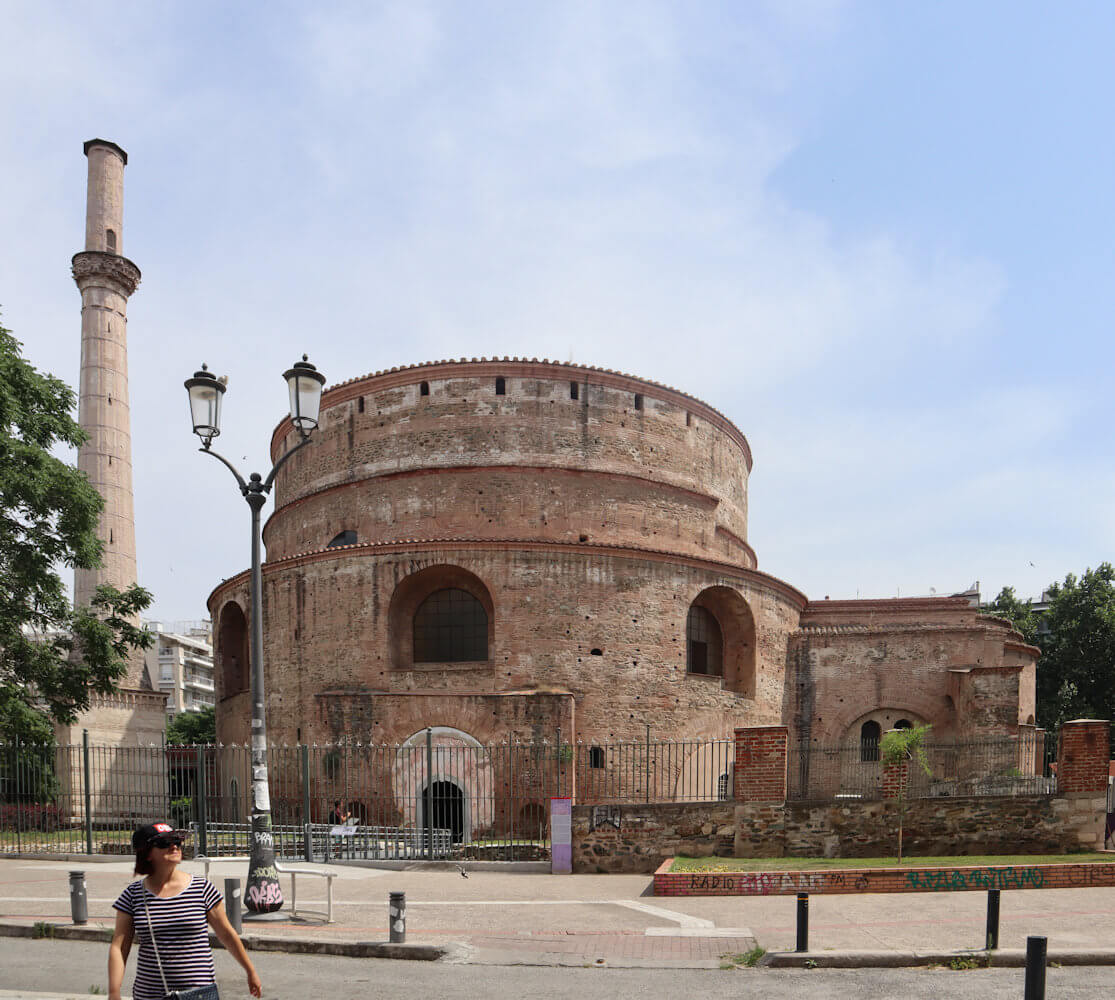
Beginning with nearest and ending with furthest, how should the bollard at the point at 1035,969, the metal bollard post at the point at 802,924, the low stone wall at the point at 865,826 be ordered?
the bollard at the point at 1035,969 → the metal bollard post at the point at 802,924 → the low stone wall at the point at 865,826

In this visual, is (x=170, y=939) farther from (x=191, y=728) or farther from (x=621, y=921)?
(x=191, y=728)

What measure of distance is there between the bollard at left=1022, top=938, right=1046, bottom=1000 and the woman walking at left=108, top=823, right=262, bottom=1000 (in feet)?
12.4

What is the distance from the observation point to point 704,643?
24.1 meters

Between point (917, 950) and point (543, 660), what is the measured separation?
13.6m

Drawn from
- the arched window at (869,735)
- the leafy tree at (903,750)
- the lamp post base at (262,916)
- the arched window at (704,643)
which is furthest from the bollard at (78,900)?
the arched window at (869,735)

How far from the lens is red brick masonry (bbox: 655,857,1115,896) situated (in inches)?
445

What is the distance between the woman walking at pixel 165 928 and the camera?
3977mm

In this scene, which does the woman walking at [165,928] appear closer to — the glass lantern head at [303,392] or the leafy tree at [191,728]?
the glass lantern head at [303,392]

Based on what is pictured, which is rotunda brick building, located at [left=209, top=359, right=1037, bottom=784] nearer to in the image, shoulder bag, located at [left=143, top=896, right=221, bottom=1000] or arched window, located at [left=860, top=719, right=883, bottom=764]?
arched window, located at [left=860, top=719, right=883, bottom=764]

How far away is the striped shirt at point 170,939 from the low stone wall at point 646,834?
10318mm

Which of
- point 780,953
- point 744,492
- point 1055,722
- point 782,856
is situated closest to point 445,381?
point 744,492

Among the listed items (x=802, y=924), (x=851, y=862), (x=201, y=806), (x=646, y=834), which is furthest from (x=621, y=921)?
(x=201, y=806)

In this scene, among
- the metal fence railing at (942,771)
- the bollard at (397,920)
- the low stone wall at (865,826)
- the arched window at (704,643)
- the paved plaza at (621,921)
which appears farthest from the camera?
the arched window at (704,643)

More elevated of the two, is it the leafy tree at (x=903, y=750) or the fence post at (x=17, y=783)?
the leafy tree at (x=903, y=750)
